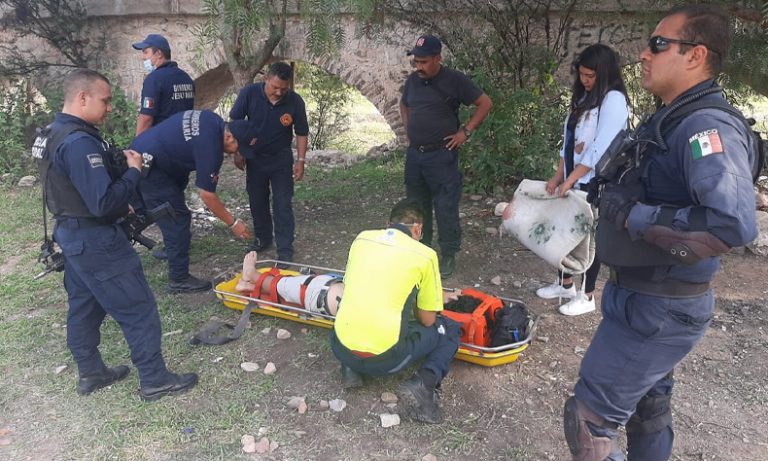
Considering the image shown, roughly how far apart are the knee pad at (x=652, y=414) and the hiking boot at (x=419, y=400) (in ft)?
3.47

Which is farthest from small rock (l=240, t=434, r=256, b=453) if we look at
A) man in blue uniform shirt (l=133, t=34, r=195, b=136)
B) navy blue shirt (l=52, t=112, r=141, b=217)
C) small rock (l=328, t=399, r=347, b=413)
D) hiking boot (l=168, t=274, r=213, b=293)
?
man in blue uniform shirt (l=133, t=34, r=195, b=136)

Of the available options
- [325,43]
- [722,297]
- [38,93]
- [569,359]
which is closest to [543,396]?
[569,359]

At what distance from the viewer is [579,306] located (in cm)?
406

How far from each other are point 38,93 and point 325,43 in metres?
7.19

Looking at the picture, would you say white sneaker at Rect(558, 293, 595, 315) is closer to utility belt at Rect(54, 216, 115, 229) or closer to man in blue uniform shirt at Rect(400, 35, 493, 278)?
man in blue uniform shirt at Rect(400, 35, 493, 278)

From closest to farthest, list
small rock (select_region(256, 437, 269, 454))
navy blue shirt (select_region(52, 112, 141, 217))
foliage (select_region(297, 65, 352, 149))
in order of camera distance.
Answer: navy blue shirt (select_region(52, 112, 141, 217)) → small rock (select_region(256, 437, 269, 454)) → foliage (select_region(297, 65, 352, 149))

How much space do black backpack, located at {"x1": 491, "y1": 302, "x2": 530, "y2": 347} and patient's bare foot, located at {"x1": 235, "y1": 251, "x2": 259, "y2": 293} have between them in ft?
5.71

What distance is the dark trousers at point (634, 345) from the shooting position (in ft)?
6.39

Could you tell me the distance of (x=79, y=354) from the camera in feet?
10.6

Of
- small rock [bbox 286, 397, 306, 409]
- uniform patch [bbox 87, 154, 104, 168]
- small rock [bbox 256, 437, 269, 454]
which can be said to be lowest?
small rock [bbox 256, 437, 269, 454]

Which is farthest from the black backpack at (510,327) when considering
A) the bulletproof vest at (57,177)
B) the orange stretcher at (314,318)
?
the bulletproof vest at (57,177)

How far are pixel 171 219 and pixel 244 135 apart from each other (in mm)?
897

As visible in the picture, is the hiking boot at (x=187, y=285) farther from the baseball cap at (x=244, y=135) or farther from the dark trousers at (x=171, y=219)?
the baseball cap at (x=244, y=135)

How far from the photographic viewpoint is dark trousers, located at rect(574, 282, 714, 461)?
1.95m
